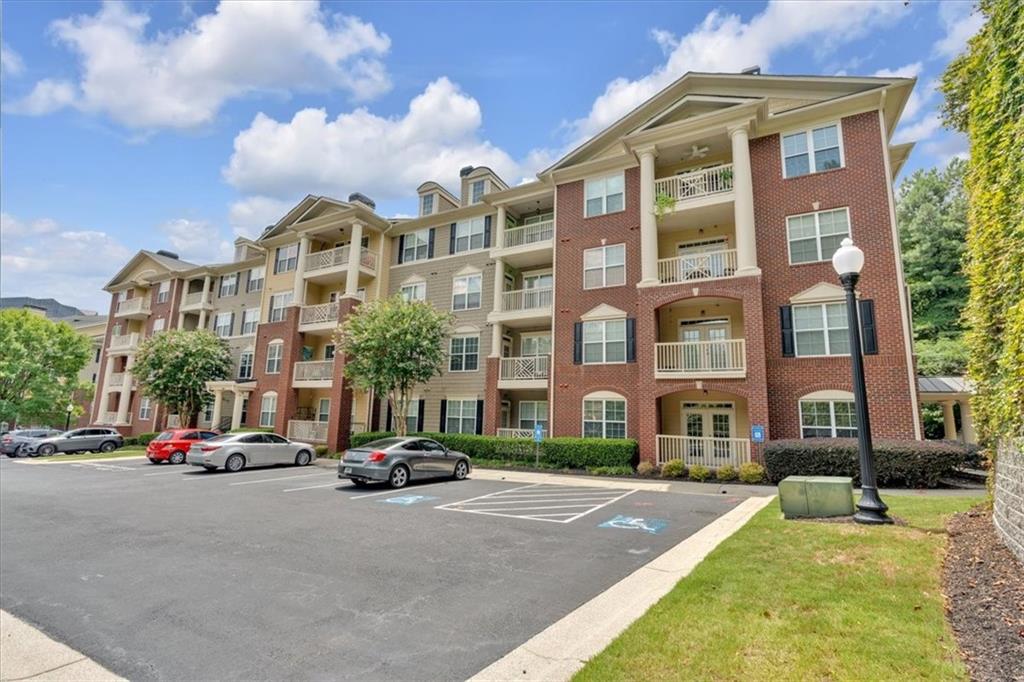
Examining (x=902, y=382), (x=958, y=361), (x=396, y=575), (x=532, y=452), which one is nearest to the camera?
(x=396, y=575)

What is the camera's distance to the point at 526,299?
23328 mm

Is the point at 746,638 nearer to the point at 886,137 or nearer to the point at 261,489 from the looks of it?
the point at 261,489

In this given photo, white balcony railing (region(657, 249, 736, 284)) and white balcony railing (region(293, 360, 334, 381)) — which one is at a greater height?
white balcony railing (region(657, 249, 736, 284))

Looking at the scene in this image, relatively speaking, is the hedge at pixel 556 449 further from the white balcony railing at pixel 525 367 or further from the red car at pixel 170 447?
the red car at pixel 170 447

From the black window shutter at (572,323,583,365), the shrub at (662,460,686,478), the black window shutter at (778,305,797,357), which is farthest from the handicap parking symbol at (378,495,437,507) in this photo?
the black window shutter at (778,305,797,357)

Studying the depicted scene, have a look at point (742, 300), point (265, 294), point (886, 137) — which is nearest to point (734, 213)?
point (742, 300)

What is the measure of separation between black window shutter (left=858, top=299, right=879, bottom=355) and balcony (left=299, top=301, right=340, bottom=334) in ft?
77.2

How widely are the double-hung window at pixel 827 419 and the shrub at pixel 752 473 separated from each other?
2242mm

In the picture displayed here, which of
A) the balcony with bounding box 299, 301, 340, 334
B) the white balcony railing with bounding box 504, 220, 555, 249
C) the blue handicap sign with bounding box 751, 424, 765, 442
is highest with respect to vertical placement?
the white balcony railing with bounding box 504, 220, 555, 249

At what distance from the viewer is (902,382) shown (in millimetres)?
14914

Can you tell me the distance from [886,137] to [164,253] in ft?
162

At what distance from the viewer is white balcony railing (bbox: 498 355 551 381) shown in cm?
2148

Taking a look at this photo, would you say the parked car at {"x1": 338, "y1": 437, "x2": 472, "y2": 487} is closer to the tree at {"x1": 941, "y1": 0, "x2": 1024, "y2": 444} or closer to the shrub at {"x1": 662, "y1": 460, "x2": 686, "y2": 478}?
the shrub at {"x1": 662, "y1": 460, "x2": 686, "y2": 478}

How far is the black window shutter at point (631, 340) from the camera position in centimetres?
1914
